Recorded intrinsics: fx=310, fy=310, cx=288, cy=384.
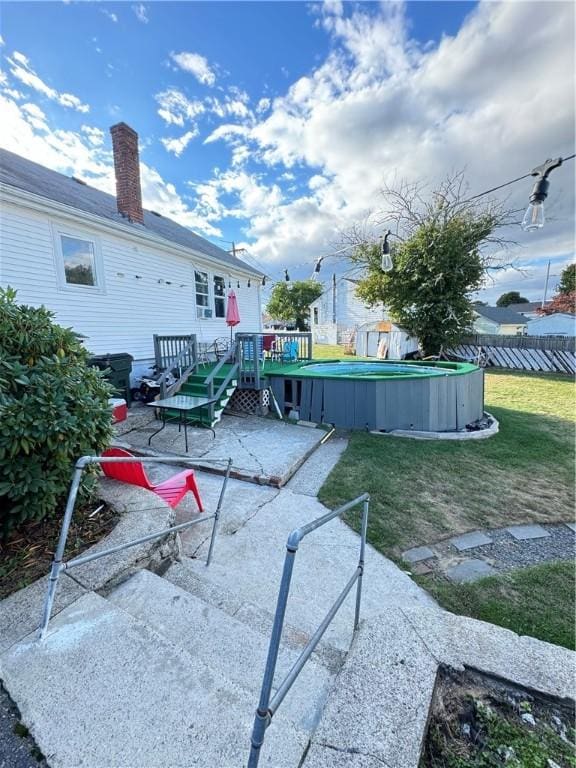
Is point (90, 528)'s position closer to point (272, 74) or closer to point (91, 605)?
point (91, 605)

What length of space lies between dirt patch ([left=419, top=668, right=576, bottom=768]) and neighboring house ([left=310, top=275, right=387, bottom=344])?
25.3 metres

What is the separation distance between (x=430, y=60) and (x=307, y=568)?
31.2ft

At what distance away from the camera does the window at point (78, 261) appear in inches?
274

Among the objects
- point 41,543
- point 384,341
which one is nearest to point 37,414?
point 41,543

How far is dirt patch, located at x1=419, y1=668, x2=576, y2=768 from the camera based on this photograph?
1.11 meters

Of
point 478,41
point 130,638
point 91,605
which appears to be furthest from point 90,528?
point 478,41

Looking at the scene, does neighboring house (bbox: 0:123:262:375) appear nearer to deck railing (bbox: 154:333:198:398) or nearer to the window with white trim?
the window with white trim

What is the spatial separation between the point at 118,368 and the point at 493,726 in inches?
309

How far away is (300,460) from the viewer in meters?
5.04

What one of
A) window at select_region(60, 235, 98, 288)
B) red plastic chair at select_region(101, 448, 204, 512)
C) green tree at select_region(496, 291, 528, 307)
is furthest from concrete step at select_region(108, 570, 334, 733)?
green tree at select_region(496, 291, 528, 307)

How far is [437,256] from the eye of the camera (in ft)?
48.9

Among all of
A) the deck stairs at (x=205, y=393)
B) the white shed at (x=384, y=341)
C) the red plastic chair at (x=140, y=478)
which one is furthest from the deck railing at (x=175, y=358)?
the white shed at (x=384, y=341)

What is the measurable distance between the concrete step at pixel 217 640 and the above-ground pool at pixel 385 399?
5.08 meters

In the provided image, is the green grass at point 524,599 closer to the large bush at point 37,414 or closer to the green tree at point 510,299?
the large bush at point 37,414
